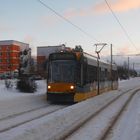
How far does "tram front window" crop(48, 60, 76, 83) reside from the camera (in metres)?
26.3

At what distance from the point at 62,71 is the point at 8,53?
145m

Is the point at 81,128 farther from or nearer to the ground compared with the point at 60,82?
nearer to the ground

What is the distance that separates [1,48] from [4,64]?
6246mm

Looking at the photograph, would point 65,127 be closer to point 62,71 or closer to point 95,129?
point 95,129

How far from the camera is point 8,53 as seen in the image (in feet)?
556

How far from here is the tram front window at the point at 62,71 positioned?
26.3 metres

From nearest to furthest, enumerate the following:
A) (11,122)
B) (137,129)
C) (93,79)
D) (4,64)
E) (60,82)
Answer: (137,129), (11,122), (60,82), (93,79), (4,64)

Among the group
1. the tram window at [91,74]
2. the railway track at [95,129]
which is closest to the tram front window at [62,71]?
the tram window at [91,74]

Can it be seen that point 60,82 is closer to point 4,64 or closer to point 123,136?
point 123,136

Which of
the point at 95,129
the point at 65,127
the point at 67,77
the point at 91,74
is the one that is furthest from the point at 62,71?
the point at 95,129

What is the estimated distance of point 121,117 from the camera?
1902cm

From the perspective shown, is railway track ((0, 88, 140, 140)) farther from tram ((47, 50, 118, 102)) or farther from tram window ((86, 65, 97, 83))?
tram window ((86, 65, 97, 83))

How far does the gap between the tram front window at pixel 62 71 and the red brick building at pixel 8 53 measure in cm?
13973

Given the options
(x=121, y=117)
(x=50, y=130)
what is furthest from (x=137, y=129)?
(x=121, y=117)
